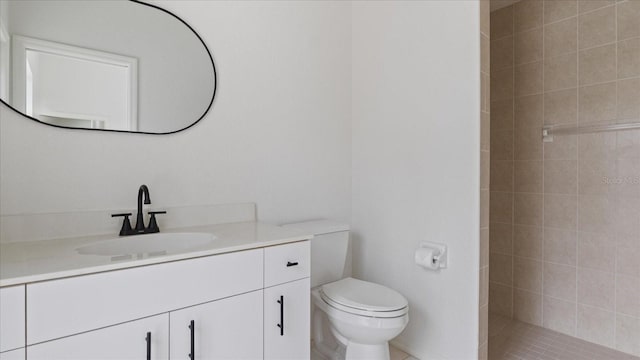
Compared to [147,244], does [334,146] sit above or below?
above

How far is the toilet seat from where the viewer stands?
1.49 m

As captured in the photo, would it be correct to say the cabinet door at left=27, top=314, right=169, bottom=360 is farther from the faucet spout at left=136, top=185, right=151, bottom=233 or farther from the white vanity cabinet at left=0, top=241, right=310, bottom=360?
the faucet spout at left=136, top=185, right=151, bottom=233

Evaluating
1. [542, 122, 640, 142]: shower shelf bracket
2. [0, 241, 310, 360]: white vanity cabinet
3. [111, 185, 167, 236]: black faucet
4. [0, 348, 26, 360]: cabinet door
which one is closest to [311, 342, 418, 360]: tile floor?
[0, 241, 310, 360]: white vanity cabinet

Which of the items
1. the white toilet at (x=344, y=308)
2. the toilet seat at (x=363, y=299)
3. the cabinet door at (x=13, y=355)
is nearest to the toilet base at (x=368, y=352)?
the white toilet at (x=344, y=308)

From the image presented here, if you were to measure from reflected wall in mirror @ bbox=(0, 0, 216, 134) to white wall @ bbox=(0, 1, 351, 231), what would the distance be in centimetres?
6

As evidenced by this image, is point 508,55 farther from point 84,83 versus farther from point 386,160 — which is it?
point 84,83

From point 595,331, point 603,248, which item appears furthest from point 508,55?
point 595,331

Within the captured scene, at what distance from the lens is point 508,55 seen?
8.41 ft

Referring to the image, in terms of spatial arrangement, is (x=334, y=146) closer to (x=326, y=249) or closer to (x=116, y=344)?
(x=326, y=249)

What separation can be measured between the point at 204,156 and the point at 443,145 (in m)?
1.30

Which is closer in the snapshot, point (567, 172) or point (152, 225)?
point (152, 225)

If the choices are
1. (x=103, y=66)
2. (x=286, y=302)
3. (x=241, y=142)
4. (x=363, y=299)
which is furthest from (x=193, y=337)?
(x=103, y=66)

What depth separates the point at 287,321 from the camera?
133cm

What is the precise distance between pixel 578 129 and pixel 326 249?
6.21 feet
